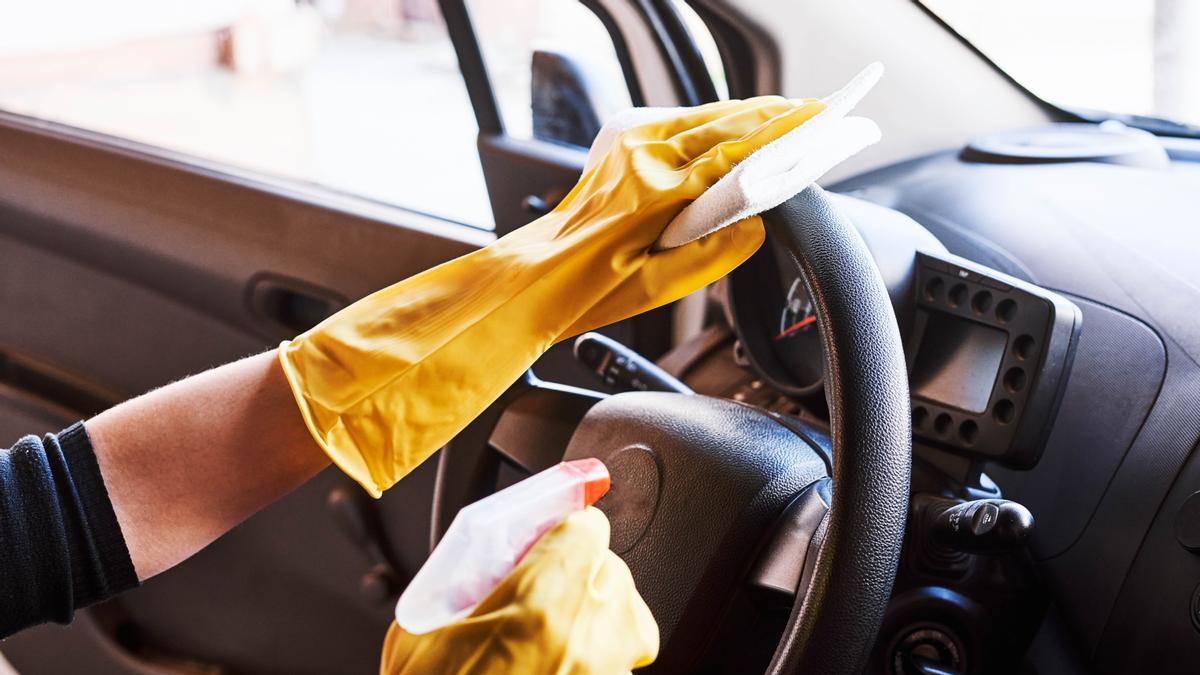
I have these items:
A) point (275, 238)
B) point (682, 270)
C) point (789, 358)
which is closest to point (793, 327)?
point (789, 358)

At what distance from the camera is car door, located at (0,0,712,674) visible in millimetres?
1632

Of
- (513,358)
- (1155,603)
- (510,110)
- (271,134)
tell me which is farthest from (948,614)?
(271,134)

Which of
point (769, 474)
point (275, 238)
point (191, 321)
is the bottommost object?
point (191, 321)

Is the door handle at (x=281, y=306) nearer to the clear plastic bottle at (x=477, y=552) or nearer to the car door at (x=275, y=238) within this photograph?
the car door at (x=275, y=238)

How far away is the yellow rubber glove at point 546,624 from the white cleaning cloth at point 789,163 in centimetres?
20

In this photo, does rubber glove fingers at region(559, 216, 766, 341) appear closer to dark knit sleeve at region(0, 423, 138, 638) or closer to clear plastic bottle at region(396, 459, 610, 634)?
clear plastic bottle at region(396, 459, 610, 634)

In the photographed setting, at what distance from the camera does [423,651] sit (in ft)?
1.97

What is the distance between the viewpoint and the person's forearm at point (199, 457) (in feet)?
2.93

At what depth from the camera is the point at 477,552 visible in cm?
59

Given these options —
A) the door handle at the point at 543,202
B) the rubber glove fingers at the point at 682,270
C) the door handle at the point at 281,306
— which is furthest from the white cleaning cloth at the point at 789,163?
the door handle at the point at 281,306

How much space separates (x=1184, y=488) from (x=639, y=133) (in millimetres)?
517

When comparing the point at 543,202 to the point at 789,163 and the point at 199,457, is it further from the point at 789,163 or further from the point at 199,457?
the point at 789,163

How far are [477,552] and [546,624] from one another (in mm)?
52

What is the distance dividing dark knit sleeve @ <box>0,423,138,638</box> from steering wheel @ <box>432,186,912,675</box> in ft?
1.06
